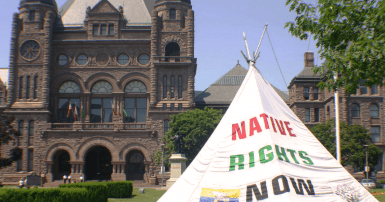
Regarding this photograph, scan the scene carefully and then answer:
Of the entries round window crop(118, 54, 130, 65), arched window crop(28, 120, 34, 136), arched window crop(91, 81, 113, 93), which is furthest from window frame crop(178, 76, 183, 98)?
arched window crop(28, 120, 34, 136)

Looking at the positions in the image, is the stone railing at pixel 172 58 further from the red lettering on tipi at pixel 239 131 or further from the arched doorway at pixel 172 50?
the red lettering on tipi at pixel 239 131

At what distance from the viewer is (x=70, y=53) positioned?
60.1 metres

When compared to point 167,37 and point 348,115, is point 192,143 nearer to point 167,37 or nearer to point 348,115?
point 167,37

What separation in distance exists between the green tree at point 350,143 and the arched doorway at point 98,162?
94.9 feet

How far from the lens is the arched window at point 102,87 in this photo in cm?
5959

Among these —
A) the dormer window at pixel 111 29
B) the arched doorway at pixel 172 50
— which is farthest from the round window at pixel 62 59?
the arched doorway at pixel 172 50

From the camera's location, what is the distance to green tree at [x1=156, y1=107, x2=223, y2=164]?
48.3 m

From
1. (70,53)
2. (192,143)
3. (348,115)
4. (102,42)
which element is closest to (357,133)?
(348,115)

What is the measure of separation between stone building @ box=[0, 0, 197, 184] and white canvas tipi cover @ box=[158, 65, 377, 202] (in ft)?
136

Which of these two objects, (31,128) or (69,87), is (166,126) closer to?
(69,87)

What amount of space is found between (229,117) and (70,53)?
5003 cm

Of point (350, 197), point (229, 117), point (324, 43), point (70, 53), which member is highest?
point (70, 53)

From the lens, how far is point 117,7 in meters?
65.9

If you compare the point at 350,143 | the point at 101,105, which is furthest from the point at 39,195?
the point at 101,105
